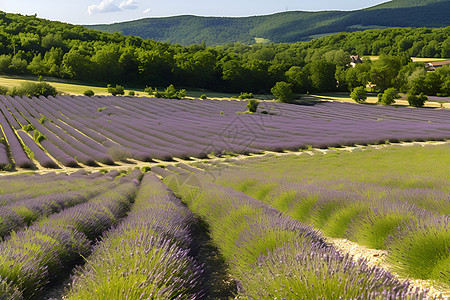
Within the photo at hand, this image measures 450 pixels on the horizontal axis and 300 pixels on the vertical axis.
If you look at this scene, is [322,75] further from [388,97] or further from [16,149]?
[16,149]

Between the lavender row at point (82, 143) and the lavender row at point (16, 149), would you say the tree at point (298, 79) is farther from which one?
the lavender row at point (16, 149)

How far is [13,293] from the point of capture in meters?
1.89

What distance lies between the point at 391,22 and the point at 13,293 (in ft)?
781

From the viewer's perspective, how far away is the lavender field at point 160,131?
70.3 ft

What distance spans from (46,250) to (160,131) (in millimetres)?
26092

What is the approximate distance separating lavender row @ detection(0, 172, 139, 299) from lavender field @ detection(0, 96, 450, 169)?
17.5m

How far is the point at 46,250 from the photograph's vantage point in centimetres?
250

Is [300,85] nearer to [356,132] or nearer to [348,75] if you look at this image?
[348,75]

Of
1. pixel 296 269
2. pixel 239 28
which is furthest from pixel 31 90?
pixel 239 28

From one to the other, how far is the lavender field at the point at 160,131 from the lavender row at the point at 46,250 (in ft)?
57.4

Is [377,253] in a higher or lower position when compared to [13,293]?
lower

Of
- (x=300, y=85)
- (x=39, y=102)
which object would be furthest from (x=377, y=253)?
(x=300, y=85)

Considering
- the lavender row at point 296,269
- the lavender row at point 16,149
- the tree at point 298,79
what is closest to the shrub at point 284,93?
the tree at point 298,79

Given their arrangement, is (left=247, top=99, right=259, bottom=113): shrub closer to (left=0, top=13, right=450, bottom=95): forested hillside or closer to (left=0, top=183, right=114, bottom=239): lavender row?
(left=0, top=13, right=450, bottom=95): forested hillside
